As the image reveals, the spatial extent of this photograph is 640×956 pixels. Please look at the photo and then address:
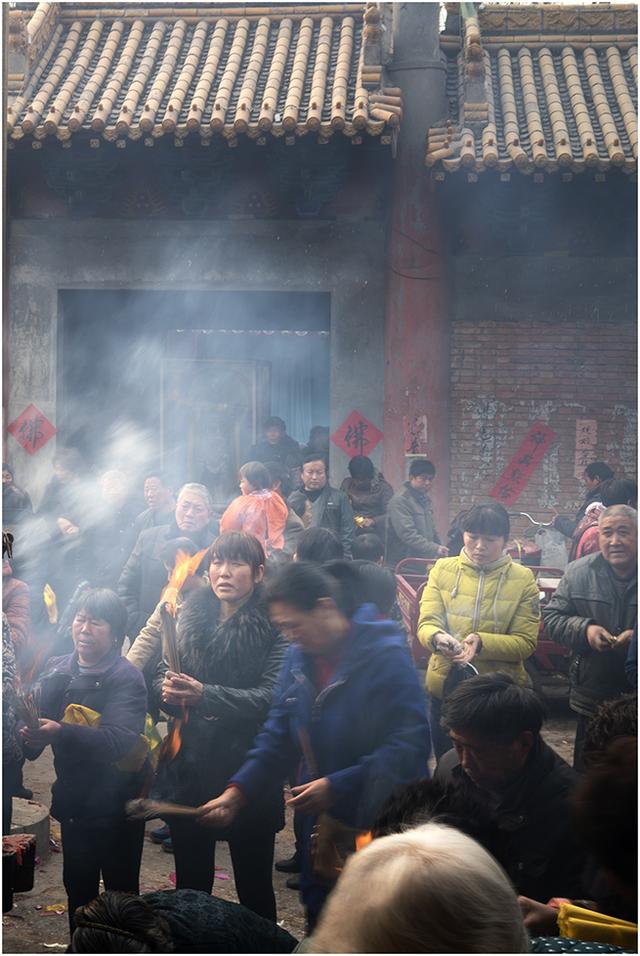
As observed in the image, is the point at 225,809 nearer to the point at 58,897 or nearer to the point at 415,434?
the point at 58,897

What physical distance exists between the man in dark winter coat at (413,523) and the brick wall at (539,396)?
6.32 ft

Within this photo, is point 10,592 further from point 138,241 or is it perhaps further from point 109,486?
point 138,241

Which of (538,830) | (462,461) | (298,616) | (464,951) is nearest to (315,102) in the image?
(462,461)

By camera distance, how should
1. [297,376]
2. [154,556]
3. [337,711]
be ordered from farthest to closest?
[297,376] < [154,556] < [337,711]

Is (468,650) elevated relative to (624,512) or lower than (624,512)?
lower

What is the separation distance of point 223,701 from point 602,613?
4.81ft

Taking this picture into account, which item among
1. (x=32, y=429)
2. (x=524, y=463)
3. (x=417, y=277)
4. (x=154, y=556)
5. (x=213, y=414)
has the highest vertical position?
(x=417, y=277)

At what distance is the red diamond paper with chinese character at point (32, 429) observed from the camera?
8547 mm

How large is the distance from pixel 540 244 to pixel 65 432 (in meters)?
4.01

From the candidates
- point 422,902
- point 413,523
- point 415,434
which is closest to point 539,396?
point 415,434

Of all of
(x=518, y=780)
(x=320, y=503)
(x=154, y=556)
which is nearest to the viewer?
(x=518, y=780)

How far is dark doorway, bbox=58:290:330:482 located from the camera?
30.0 ft

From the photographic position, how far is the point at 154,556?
16.0 feet

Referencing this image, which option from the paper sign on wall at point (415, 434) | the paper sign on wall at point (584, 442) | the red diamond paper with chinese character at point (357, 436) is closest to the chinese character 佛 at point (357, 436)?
the red diamond paper with chinese character at point (357, 436)
